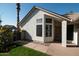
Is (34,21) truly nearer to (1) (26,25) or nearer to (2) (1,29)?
(1) (26,25)

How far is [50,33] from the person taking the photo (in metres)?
14.1

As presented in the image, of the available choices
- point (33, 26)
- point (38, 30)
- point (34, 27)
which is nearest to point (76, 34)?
point (38, 30)

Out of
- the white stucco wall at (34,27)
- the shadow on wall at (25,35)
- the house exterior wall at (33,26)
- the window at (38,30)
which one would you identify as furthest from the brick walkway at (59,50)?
the shadow on wall at (25,35)

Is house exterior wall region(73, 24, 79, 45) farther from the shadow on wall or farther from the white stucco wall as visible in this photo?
the shadow on wall

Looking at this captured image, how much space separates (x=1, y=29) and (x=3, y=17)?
79.1 inches

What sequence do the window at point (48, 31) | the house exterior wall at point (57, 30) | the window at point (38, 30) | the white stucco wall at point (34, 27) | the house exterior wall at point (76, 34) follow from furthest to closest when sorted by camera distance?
the house exterior wall at point (57, 30) → the window at point (38, 30) → the window at point (48, 31) → the white stucco wall at point (34, 27) → the house exterior wall at point (76, 34)

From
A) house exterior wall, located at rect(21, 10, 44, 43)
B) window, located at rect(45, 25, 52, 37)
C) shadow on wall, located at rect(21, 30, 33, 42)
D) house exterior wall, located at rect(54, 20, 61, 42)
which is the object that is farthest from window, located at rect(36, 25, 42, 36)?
shadow on wall, located at rect(21, 30, 33, 42)

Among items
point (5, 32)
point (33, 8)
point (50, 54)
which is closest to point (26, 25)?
point (33, 8)

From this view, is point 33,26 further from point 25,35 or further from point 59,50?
point 59,50

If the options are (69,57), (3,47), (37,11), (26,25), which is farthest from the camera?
(26,25)

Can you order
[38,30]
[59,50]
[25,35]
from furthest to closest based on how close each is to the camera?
1. [25,35]
2. [38,30]
3. [59,50]

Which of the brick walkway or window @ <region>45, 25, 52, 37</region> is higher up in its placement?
window @ <region>45, 25, 52, 37</region>

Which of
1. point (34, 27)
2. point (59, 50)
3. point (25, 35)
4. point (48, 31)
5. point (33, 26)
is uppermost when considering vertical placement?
point (33, 26)

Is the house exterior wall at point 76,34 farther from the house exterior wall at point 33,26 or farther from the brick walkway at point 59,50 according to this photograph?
the house exterior wall at point 33,26
